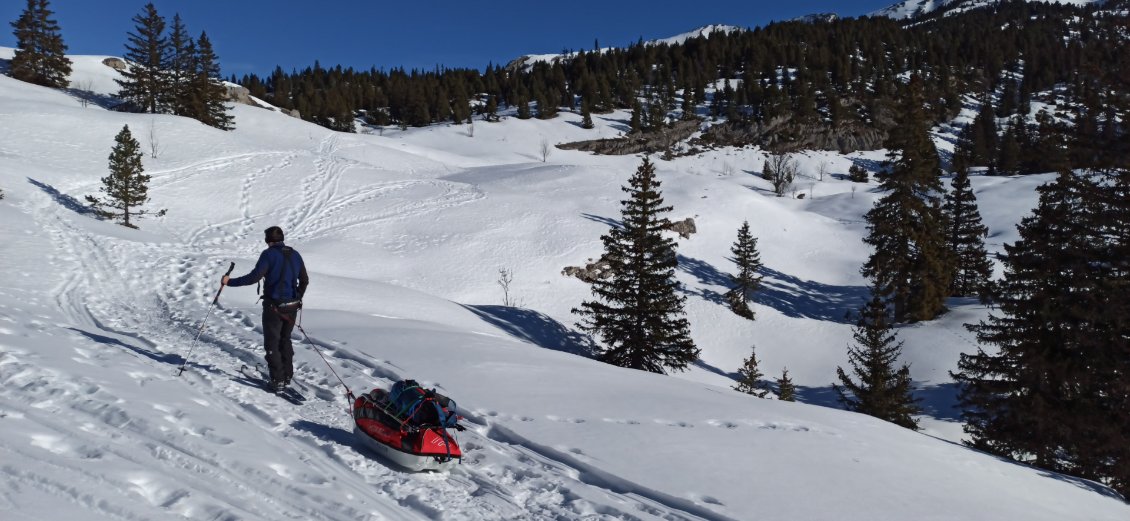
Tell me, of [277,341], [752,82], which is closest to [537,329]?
[277,341]

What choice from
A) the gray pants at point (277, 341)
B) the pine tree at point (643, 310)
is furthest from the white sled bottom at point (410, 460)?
the pine tree at point (643, 310)

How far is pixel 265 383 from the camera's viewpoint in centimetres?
804

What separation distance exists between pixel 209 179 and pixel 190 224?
28.4 feet

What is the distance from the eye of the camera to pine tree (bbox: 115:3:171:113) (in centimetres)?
5719

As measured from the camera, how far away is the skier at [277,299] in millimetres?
7727

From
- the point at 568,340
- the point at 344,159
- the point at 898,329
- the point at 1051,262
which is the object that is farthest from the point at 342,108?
the point at 1051,262

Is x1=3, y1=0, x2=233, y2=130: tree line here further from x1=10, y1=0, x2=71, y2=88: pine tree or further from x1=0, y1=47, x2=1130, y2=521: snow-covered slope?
x1=0, y1=47, x2=1130, y2=521: snow-covered slope

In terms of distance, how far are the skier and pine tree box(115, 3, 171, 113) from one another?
6398 centimetres

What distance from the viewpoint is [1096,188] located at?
14617 mm

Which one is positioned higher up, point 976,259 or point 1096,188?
point 976,259

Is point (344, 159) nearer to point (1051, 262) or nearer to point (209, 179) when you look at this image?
point (209, 179)

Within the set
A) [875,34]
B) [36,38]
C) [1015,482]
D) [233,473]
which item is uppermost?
[875,34]

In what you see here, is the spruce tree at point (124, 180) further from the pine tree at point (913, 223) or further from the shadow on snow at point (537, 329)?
the pine tree at point (913, 223)

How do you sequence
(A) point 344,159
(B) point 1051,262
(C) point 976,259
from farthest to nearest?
1. (A) point 344,159
2. (C) point 976,259
3. (B) point 1051,262
